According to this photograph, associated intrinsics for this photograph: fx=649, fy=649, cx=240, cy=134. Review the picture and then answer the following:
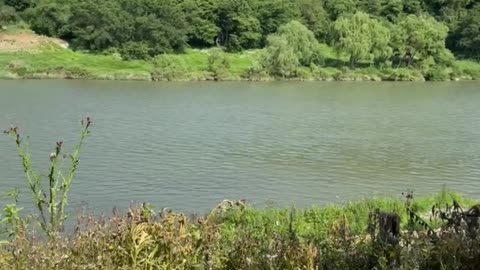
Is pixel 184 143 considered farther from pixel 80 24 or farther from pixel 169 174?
pixel 80 24

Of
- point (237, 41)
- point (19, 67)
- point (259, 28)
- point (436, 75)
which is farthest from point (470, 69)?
point (19, 67)

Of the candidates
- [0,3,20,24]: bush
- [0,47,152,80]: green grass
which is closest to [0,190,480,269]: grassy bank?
[0,47,152,80]: green grass

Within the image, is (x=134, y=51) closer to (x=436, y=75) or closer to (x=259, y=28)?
(x=259, y=28)

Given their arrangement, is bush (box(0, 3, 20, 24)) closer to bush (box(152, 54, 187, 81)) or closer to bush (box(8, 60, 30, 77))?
bush (box(8, 60, 30, 77))

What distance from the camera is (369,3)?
109 m

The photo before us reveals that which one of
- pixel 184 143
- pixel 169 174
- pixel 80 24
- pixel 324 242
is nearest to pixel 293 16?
pixel 80 24

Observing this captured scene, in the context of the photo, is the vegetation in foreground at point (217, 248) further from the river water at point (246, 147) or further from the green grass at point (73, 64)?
the green grass at point (73, 64)

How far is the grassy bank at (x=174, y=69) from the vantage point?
71.0 meters

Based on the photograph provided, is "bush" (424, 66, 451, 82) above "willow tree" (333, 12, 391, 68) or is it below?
below

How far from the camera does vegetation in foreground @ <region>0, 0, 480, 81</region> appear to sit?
74125 mm

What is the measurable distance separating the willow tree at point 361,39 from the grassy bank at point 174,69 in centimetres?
190

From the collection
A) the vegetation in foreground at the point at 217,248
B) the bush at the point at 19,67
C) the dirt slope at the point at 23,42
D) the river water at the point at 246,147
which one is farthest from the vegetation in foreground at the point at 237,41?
the vegetation in foreground at the point at 217,248

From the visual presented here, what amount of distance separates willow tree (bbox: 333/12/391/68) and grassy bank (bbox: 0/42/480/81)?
1896 millimetres

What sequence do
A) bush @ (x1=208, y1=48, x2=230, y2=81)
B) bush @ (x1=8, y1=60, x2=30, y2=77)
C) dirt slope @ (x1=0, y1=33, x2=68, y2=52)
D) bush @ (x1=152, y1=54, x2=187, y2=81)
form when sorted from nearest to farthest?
bush @ (x1=8, y1=60, x2=30, y2=77) → bush @ (x1=152, y1=54, x2=187, y2=81) → bush @ (x1=208, y1=48, x2=230, y2=81) → dirt slope @ (x1=0, y1=33, x2=68, y2=52)
